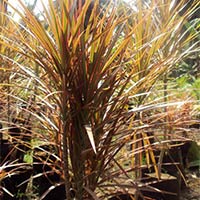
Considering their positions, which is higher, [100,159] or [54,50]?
[54,50]

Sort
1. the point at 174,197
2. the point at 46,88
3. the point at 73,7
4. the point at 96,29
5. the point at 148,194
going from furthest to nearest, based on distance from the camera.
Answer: the point at 174,197, the point at 148,194, the point at 46,88, the point at 96,29, the point at 73,7

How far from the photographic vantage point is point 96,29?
1.35 meters

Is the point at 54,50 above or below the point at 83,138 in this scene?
above

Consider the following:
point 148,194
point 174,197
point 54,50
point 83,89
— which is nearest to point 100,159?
point 83,89

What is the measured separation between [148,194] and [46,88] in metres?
1.36

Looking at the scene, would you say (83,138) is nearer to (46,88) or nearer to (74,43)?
(46,88)

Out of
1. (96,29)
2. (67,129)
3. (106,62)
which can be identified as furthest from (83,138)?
(96,29)

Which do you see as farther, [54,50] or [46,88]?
[46,88]

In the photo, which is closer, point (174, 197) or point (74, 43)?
point (74, 43)

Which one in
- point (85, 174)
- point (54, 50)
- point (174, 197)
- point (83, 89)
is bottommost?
point (174, 197)

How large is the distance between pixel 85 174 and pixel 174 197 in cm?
148

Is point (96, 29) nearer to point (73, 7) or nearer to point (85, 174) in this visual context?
point (73, 7)

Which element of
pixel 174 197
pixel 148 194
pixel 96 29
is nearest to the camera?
pixel 96 29

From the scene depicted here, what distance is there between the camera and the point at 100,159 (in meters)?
1.44
